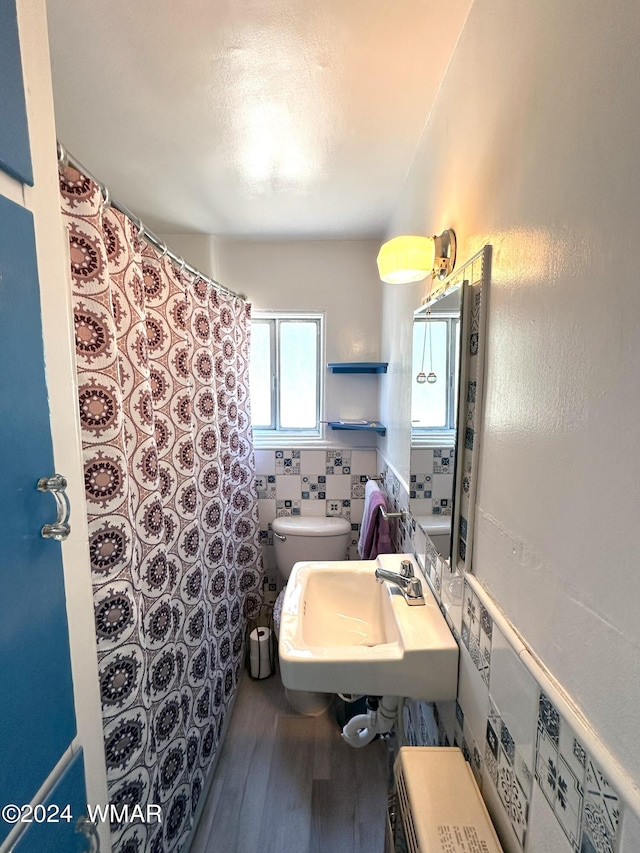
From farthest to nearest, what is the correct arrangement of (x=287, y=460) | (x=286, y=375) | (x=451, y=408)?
(x=286, y=375)
(x=287, y=460)
(x=451, y=408)

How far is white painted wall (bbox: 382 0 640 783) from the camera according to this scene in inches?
16.6

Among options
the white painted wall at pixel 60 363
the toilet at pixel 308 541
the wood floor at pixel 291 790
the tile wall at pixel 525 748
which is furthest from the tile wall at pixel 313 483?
the white painted wall at pixel 60 363

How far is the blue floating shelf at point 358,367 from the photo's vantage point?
6.80 feet

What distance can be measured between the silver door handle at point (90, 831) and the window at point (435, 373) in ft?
3.60

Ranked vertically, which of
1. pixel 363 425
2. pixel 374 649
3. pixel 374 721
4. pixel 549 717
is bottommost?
pixel 374 721

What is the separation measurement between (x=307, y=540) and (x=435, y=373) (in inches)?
54.6

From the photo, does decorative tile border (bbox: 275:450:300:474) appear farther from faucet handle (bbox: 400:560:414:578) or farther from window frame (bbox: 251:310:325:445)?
faucet handle (bbox: 400:560:414:578)

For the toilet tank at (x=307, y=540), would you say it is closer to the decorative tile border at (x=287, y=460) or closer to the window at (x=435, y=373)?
the decorative tile border at (x=287, y=460)

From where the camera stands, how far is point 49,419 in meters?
0.63

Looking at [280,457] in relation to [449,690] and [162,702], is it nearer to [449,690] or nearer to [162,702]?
[162,702]

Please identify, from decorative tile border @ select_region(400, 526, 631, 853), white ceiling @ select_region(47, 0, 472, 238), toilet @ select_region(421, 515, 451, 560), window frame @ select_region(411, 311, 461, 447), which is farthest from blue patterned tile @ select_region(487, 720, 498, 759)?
white ceiling @ select_region(47, 0, 472, 238)

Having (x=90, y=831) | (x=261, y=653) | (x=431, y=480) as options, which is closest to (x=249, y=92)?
(x=431, y=480)

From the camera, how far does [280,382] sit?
2.42 meters

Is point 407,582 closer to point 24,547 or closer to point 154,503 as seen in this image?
point 154,503
